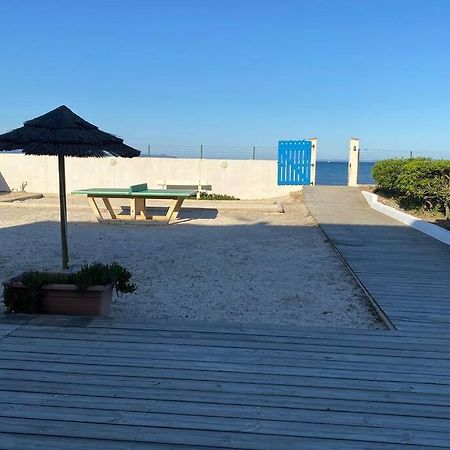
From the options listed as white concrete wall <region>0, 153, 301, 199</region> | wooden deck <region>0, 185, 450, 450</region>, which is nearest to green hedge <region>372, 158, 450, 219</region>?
white concrete wall <region>0, 153, 301, 199</region>

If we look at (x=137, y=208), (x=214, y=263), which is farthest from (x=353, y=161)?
(x=214, y=263)

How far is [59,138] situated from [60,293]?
1754 millimetres

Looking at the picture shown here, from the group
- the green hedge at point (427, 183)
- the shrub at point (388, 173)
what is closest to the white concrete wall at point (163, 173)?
the shrub at point (388, 173)

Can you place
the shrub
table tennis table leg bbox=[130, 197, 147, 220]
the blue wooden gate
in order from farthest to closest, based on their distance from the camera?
the blue wooden gate < the shrub < table tennis table leg bbox=[130, 197, 147, 220]

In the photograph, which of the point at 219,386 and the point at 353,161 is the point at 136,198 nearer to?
the point at 219,386

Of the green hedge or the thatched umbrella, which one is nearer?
the thatched umbrella

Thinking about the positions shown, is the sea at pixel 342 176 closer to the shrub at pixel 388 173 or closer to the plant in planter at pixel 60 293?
the shrub at pixel 388 173

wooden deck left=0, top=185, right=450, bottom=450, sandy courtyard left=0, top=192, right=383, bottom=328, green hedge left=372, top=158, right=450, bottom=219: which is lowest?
sandy courtyard left=0, top=192, right=383, bottom=328

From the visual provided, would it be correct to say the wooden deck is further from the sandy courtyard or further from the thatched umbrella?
the thatched umbrella

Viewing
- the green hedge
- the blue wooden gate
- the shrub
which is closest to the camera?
the green hedge

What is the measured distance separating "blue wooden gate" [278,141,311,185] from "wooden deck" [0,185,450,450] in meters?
14.8

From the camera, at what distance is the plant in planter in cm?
439

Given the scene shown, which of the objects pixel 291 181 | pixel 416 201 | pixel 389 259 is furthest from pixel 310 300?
pixel 291 181

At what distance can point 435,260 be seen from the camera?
25.2 ft
